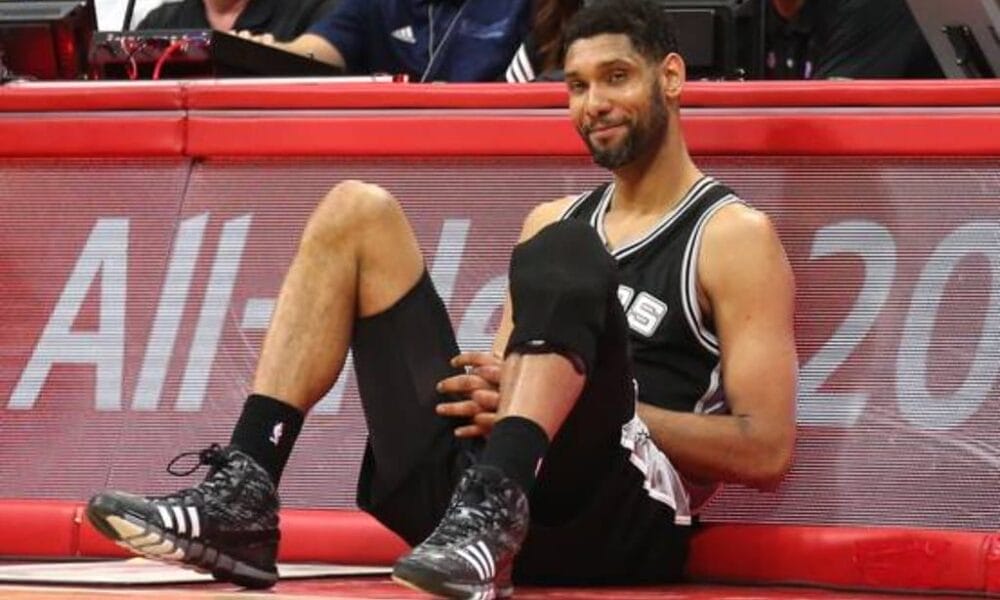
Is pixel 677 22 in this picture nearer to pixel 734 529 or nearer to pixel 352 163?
pixel 352 163

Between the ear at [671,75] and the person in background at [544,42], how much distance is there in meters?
1.21

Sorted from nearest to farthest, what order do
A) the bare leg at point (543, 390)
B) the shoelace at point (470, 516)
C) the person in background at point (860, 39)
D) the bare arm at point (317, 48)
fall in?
the shoelace at point (470, 516)
the bare leg at point (543, 390)
the person in background at point (860, 39)
the bare arm at point (317, 48)

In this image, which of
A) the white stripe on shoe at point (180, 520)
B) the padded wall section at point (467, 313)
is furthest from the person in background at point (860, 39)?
the white stripe on shoe at point (180, 520)

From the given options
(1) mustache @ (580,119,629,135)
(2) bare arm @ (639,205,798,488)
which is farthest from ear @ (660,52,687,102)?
(2) bare arm @ (639,205,798,488)

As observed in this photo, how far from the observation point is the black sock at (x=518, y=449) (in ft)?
11.0

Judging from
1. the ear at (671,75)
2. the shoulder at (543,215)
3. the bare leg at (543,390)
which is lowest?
the bare leg at (543,390)

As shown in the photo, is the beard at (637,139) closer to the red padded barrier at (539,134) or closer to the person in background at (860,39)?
the red padded barrier at (539,134)

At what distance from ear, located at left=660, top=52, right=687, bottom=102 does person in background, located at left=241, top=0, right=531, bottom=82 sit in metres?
1.58

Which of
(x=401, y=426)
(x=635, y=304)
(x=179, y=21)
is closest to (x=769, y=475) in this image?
(x=635, y=304)

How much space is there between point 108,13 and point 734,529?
3.23m

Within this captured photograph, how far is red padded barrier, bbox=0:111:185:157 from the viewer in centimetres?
463

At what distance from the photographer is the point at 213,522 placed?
3396mm

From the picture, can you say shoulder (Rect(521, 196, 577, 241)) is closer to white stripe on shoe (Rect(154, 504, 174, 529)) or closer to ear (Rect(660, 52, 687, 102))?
ear (Rect(660, 52, 687, 102))

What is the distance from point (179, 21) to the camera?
6273 mm
